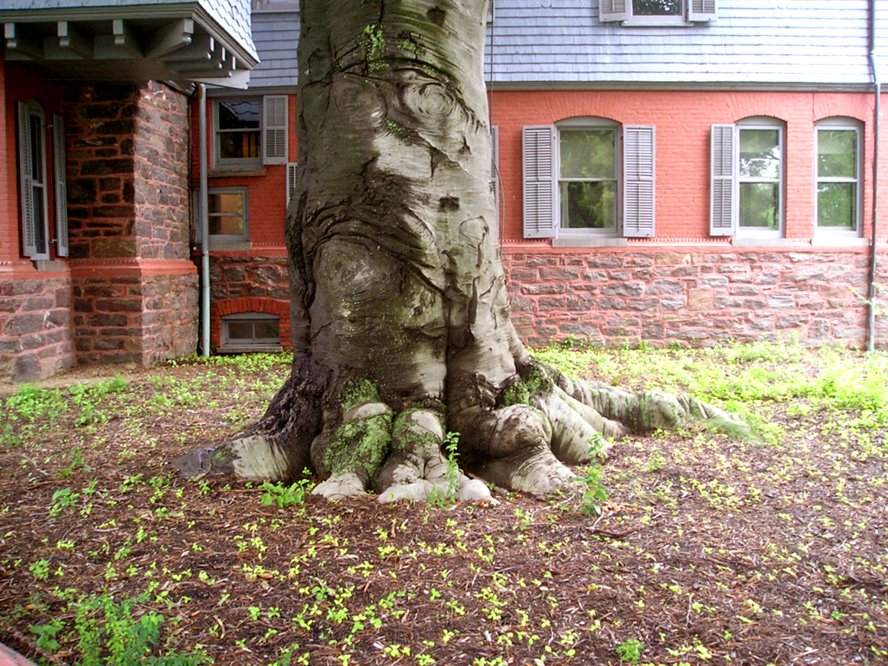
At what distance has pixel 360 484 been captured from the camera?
12.8 ft

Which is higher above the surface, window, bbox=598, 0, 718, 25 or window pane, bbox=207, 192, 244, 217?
window, bbox=598, 0, 718, 25

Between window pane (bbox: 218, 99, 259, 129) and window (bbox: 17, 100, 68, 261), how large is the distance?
9.68ft

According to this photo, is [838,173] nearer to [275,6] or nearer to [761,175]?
[761,175]

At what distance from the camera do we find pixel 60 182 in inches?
393

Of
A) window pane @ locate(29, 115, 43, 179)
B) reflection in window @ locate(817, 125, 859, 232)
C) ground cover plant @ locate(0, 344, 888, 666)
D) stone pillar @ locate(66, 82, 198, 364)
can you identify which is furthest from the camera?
reflection in window @ locate(817, 125, 859, 232)

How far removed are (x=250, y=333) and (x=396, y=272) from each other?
881 cm

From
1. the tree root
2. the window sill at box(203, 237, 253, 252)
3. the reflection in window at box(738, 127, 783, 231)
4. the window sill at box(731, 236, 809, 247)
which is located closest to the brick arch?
the window sill at box(203, 237, 253, 252)

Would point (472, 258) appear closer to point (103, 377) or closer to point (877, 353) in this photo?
point (103, 377)

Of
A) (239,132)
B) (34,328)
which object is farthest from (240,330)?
(34,328)

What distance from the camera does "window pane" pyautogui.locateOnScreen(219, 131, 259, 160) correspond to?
1253 cm

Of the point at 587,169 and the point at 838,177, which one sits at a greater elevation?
the point at 587,169

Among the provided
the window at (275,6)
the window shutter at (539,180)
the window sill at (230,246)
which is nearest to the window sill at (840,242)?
the window shutter at (539,180)

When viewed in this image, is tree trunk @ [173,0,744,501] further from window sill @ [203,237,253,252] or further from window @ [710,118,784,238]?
window @ [710,118,784,238]

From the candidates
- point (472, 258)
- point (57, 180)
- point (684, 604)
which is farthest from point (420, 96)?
point (57, 180)
